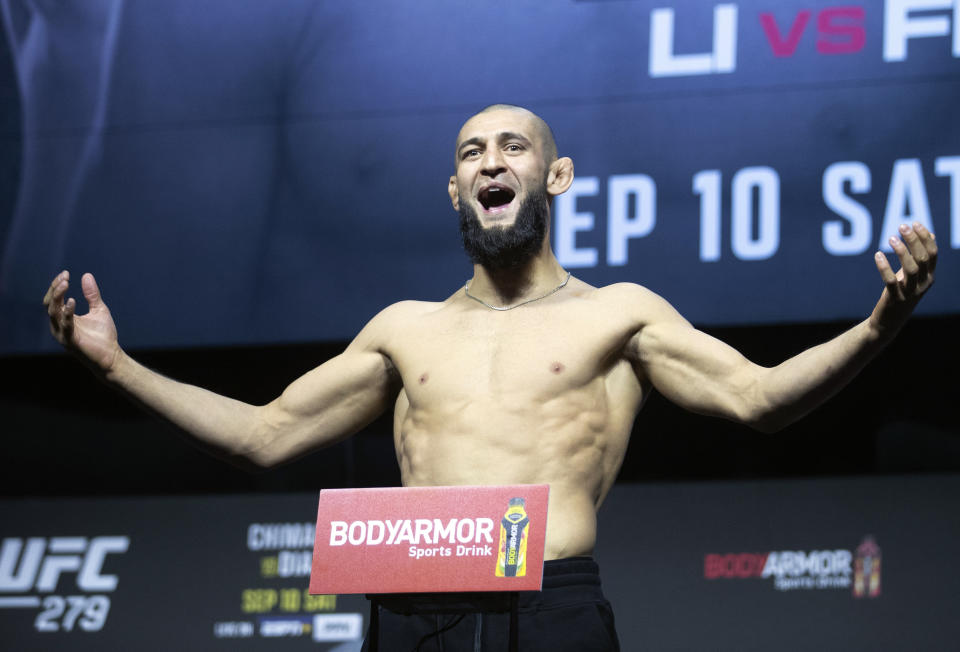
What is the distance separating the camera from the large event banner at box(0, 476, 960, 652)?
4496 mm

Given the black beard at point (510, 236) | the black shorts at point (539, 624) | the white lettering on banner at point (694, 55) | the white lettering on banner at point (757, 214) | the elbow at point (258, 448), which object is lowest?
the black shorts at point (539, 624)

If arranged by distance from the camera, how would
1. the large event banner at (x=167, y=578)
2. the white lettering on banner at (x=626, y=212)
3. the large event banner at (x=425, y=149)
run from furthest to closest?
the large event banner at (x=167, y=578) → the white lettering on banner at (x=626, y=212) → the large event banner at (x=425, y=149)

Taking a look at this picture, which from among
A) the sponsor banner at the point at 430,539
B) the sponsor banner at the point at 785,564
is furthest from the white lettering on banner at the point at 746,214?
the sponsor banner at the point at 430,539

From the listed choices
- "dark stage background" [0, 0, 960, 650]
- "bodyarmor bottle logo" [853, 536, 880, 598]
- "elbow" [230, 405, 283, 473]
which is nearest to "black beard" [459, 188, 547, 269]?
"elbow" [230, 405, 283, 473]

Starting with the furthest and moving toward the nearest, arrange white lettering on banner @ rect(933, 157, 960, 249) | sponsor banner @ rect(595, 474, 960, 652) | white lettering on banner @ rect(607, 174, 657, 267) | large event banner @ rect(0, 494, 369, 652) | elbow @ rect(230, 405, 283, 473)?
1. large event banner @ rect(0, 494, 369, 652)
2. sponsor banner @ rect(595, 474, 960, 652)
3. white lettering on banner @ rect(607, 174, 657, 267)
4. white lettering on banner @ rect(933, 157, 960, 249)
5. elbow @ rect(230, 405, 283, 473)

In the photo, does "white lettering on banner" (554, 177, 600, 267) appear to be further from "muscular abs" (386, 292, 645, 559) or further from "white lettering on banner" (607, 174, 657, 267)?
"muscular abs" (386, 292, 645, 559)

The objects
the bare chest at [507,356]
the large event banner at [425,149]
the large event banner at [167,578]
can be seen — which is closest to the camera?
the bare chest at [507,356]

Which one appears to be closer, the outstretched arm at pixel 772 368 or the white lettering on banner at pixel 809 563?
the outstretched arm at pixel 772 368

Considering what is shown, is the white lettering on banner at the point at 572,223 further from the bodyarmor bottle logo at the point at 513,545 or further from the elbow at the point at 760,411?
the bodyarmor bottle logo at the point at 513,545

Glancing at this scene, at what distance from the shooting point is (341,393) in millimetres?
2682

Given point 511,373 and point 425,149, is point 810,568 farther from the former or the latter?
point 511,373

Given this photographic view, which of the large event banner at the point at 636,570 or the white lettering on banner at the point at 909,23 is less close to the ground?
the white lettering on banner at the point at 909,23

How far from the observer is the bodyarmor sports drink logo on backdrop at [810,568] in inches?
177

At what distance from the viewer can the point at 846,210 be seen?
4160 millimetres
